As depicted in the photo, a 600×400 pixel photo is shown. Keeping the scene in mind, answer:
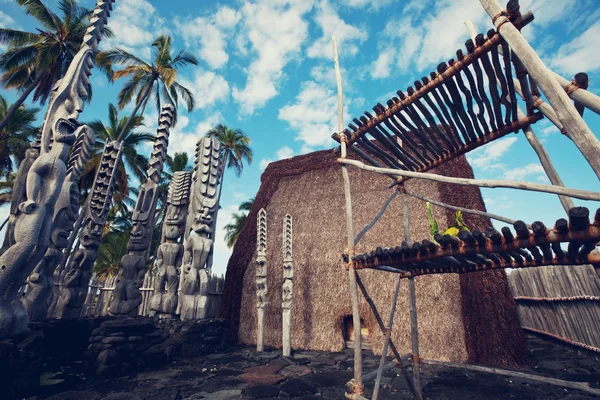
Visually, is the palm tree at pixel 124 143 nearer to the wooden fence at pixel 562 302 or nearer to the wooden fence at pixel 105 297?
the wooden fence at pixel 105 297

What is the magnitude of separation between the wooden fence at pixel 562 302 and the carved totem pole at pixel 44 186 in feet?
34.3

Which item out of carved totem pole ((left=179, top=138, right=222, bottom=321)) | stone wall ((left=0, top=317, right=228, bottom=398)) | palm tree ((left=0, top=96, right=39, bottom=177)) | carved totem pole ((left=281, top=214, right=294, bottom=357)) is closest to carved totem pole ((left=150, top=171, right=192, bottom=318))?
carved totem pole ((left=179, top=138, right=222, bottom=321))

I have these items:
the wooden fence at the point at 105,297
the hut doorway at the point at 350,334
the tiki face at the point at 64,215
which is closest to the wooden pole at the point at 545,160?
the hut doorway at the point at 350,334

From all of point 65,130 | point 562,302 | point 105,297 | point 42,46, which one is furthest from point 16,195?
point 562,302

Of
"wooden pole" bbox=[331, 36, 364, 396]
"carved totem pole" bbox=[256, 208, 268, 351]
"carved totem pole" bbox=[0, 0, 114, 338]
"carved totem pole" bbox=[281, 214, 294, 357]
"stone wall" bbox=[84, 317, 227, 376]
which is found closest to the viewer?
"wooden pole" bbox=[331, 36, 364, 396]

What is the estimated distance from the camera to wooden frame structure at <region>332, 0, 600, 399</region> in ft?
5.87

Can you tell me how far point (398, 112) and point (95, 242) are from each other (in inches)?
340

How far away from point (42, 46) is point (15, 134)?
632cm

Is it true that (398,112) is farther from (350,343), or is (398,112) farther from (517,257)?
(350,343)

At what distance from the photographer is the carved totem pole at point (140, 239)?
743cm

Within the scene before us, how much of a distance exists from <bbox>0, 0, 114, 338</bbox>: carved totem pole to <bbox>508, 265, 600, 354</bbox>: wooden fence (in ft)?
34.3

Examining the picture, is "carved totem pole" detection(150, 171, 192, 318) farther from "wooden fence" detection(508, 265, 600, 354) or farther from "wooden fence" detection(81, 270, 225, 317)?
"wooden fence" detection(508, 265, 600, 354)

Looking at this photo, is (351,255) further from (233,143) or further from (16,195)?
(233,143)

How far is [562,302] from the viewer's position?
733 centimetres
